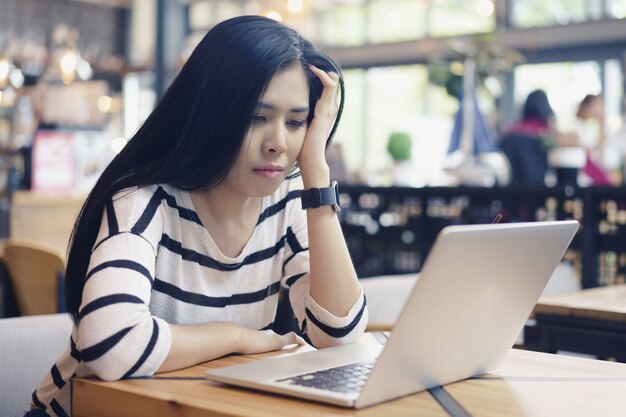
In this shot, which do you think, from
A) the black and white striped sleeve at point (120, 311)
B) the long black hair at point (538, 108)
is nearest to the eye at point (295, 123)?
the black and white striped sleeve at point (120, 311)

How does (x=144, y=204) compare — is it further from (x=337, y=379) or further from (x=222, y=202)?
(x=337, y=379)

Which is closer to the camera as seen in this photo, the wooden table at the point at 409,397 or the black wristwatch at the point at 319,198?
the wooden table at the point at 409,397

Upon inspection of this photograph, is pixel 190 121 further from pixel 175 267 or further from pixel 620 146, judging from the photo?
pixel 620 146

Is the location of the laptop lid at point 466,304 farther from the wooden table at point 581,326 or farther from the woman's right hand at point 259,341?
the wooden table at point 581,326

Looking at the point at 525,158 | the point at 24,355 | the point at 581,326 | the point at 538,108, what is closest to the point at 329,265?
the point at 24,355

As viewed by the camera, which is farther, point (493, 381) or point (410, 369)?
point (493, 381)

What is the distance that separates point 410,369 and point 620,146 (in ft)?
12.9

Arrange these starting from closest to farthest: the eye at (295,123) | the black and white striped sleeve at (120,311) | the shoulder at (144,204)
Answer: the black and white striped sleeve at (120,311), the shoulder at (144,204), the eye at (295,123)

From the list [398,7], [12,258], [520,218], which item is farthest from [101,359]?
[398,7]

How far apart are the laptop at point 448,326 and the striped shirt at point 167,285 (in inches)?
5.9

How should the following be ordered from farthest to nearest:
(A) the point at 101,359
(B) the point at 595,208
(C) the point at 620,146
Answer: (C) the point at 620,146 → (B) the point at 595,208 → (A) the point at 101,359

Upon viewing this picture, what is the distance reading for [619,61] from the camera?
7.89 meters

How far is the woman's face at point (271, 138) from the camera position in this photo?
1420 millimetres

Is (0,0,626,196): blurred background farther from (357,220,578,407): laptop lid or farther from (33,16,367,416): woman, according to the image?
(357,220,578,407): laptop lid
